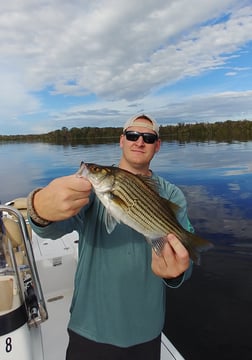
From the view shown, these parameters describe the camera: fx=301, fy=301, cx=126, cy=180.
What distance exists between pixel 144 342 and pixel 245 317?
4.56m

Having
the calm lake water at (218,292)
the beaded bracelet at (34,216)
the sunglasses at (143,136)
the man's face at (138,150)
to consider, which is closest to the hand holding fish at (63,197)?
the beaded bracelet at (34,216)

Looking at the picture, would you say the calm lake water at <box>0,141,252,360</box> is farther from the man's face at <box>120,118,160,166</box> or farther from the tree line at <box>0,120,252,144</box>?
the tree line at <box>0,120,252,144</box>

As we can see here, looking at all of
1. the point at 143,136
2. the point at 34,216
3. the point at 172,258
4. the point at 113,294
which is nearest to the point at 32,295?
the point at 113,294

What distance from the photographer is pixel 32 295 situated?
2.68 m

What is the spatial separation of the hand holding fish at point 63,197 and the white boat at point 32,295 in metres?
0.73

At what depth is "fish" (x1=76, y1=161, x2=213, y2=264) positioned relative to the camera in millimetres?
2293

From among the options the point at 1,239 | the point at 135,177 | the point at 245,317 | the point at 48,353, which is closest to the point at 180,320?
the point at 245,317

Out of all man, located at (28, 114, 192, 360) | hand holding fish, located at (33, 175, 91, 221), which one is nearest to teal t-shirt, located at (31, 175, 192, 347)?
man, located at (28, 114, 192, 360)

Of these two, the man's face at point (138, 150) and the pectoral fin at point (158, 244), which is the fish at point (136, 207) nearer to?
the pectoral fin at point (158, 244)

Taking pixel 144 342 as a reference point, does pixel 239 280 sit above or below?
below

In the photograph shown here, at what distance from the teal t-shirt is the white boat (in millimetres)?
393

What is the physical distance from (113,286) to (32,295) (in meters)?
0.72

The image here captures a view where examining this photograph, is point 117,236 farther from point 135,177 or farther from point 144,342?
point 144,342

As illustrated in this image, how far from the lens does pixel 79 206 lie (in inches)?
85.0
